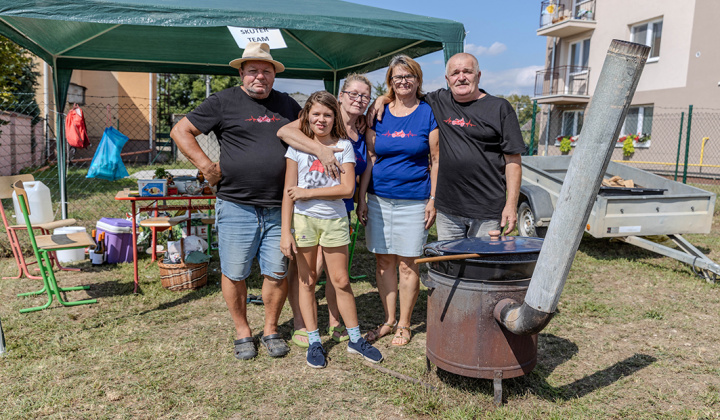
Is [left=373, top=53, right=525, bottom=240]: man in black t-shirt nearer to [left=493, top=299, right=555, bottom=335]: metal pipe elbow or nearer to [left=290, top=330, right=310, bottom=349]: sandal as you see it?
[left=493, top=299, right=555, bottom=335]: metal pipe elbow

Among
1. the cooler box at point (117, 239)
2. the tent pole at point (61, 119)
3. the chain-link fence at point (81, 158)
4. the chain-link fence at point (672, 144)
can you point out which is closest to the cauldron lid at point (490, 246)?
the cooler box at point (117, 239)

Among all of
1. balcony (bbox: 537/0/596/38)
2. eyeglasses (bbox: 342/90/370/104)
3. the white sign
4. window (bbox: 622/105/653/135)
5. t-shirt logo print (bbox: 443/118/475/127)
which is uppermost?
balcony (bbox: 537/0/596/38)

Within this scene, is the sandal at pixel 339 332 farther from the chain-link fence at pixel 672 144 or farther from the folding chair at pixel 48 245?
the chain-link fence at pixel 672 144

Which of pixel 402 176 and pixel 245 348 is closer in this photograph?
pixel 402 176

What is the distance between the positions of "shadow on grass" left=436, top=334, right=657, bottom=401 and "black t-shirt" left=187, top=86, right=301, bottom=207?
1.66m

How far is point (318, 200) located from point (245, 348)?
1204 mm

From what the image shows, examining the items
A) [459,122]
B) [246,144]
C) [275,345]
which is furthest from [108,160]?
[459,122]

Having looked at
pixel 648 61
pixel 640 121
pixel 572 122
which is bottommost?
pixel 640 121

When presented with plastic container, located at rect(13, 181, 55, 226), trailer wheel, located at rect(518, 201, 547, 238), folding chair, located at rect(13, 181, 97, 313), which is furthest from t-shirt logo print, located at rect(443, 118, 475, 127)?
plastic container, located at rect(13, 181, 55, 226)

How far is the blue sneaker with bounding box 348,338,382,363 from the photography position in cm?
354

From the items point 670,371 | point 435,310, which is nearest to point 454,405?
point 435,310

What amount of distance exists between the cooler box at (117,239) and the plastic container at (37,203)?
0.95m

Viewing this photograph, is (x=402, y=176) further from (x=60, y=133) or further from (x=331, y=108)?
(x=60, y=133)

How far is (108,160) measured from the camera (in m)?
6.02
